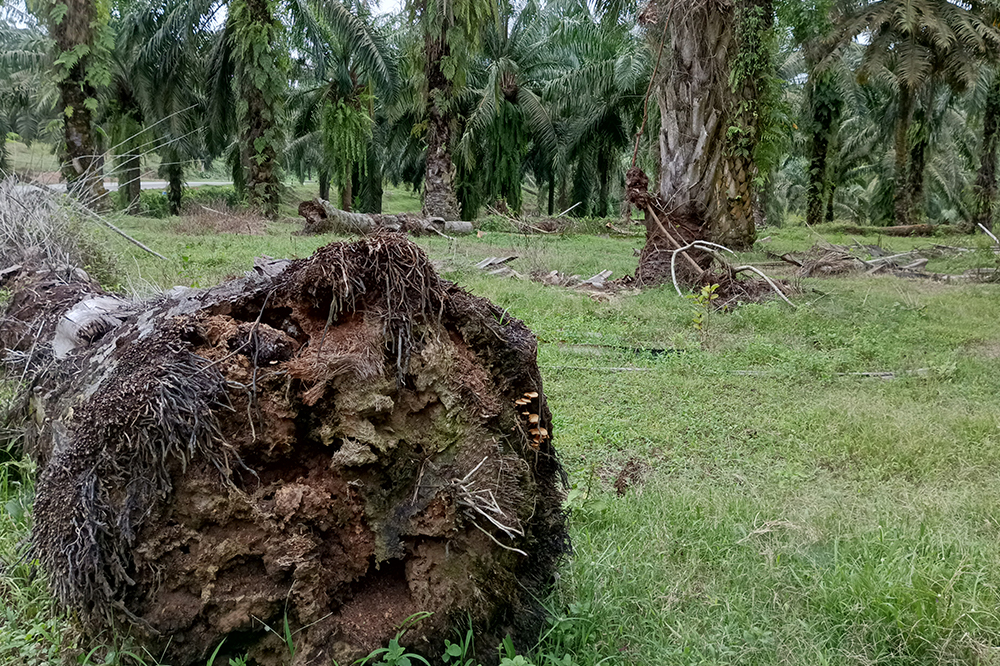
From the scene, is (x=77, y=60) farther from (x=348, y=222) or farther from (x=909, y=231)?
(x=909, y=231)

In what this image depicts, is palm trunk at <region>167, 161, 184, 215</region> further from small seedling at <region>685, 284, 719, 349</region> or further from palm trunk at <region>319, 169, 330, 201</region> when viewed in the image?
small seedling at <region>685, 284, 719, 349</region>

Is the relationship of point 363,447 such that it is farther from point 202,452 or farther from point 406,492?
point 202,452

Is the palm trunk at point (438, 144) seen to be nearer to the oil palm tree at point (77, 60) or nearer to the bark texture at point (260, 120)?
the bark texture at point (260, 120)

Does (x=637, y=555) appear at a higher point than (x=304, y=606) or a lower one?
lower

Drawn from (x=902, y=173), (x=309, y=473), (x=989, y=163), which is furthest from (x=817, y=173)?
(x=309, y=473)

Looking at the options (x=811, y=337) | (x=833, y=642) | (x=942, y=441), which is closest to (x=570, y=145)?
(x=811, y=337)

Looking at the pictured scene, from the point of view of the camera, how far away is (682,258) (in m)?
9.63

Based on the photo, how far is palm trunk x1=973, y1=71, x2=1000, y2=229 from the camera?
66.2 feet

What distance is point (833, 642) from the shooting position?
2.56 meters

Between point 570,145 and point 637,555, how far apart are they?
80.6 ft

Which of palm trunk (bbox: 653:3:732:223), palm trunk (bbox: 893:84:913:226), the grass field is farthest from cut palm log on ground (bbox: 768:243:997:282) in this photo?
palm trunk (bbox: 893:84:913:226)

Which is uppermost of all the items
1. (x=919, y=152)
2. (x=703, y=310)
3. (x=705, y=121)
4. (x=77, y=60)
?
(x=77, y=60)

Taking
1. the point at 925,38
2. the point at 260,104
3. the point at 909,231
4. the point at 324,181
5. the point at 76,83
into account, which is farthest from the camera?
the point at 324,181

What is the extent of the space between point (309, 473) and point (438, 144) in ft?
55.7
